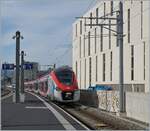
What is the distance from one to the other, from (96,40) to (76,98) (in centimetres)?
6070


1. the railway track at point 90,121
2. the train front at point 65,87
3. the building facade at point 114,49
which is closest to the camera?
the railway track at point 90,121

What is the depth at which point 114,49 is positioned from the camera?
285 ft

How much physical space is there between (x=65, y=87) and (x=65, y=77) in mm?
1016

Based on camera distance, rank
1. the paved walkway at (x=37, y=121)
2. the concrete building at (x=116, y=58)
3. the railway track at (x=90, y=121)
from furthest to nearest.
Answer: the concrete building at (x=116, y=58)
the railway track at (x=90, y=121)
the paved walkway at (x=37, y=121)

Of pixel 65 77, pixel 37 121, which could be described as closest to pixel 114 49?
pixel 65 77

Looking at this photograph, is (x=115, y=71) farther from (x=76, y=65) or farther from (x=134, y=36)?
(x=76, y=65)

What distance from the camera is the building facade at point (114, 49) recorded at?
71.8 metres

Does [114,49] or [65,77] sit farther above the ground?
[114,49]

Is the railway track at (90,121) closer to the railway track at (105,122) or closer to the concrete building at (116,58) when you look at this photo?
the railway track at (105,122)

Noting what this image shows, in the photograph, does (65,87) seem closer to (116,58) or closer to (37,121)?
(37,121)

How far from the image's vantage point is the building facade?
71.8 m

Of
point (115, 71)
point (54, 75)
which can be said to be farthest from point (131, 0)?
point (54, 75)

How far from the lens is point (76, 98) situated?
42.7 meters

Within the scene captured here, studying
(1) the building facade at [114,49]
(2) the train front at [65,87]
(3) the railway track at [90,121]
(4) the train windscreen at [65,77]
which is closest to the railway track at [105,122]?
(3) the railway track at [90,121]
